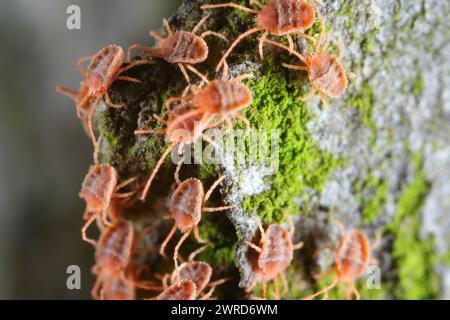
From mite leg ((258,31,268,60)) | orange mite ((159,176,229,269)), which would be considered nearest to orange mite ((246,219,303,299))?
orange mite ((159,176,229,269))

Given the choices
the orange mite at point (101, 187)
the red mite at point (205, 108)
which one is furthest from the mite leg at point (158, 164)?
the orange mite at point (101, 187)

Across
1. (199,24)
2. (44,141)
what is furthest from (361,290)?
(44,141)

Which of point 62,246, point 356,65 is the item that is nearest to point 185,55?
point 356,65

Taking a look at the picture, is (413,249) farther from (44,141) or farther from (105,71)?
(44,141)

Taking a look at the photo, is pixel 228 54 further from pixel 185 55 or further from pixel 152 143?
pixel 152 143

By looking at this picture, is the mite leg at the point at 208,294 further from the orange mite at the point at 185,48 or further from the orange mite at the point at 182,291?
the orange mite at the point at 185,48

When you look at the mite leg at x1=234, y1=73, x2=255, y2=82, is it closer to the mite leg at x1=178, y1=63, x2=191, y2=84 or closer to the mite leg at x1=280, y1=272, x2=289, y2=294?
the mite leg at x1=178, y1=63, x2=191, y2=84
